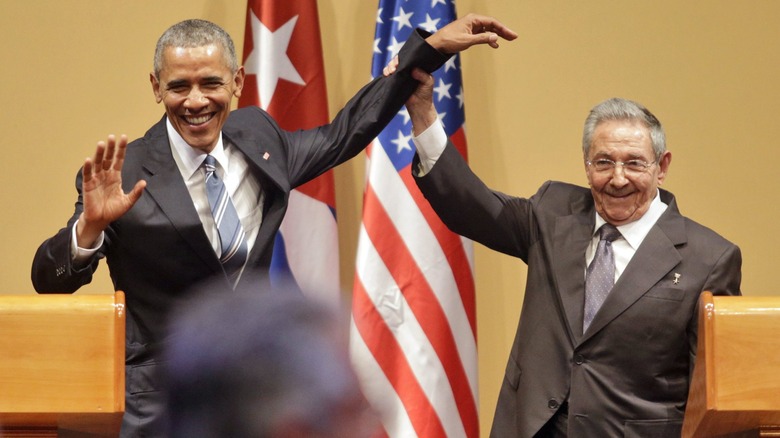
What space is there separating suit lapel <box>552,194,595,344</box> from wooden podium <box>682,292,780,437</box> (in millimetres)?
714

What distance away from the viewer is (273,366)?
1.23m

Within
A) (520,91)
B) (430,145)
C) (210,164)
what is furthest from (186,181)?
(520,91)

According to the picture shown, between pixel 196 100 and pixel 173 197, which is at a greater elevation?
pixel 196 100

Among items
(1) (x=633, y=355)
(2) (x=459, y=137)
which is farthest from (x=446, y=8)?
(1) (x=633, y=355)

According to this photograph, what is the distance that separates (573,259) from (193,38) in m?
1.09

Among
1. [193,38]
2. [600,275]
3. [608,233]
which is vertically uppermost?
[193,38]

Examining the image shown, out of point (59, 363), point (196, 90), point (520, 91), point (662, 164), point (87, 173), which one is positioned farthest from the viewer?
point (520, 91)

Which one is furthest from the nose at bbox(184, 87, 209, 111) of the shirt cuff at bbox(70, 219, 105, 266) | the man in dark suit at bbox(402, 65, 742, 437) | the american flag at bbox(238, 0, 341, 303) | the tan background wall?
the tan background wall

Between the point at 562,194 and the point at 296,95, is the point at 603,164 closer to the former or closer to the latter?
the point at 562,194

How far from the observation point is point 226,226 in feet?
8.92

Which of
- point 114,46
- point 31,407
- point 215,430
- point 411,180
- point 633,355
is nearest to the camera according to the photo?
point 215,430

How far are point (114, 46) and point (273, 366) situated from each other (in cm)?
343

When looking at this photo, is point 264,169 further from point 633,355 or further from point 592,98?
point 592,98

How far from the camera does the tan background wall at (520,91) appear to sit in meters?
4.41
